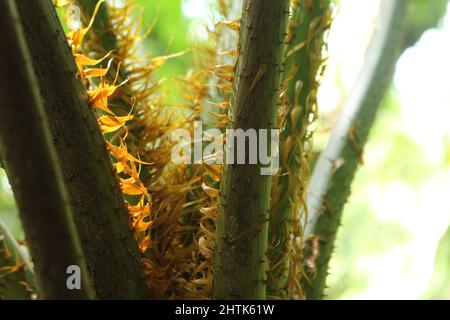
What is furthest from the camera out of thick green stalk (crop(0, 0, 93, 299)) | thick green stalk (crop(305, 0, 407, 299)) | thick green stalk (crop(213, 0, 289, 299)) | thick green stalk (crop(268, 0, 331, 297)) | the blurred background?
the blurred background

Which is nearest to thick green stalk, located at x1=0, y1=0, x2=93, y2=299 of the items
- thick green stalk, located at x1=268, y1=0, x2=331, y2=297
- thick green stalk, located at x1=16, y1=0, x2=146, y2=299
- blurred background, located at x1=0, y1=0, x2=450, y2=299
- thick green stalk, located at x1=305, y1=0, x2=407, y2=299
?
thick green stalk, located at x1=16, y1=0, x2=146, y2=299

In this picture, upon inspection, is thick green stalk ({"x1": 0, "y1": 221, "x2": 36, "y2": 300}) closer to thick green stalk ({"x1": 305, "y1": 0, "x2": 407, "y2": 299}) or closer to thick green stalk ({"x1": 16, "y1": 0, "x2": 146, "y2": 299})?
thick green stalk ({"x1": 16, "y1": 0, "x2": 146, "y2": 299})

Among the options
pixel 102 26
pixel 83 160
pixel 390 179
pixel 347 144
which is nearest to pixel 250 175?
pixel 83 160

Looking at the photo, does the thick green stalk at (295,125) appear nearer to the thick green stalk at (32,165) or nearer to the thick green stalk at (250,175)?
the thick green stalk at (250,175)

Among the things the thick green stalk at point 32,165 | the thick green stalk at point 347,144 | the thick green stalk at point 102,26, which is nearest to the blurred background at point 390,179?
A: the thick green stalk at point 347,144

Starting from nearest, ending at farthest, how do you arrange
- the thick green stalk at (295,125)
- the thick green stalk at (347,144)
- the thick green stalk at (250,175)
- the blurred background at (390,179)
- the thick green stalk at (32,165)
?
the thick green stalk at (32,165)
the thick green stalk at (250,175)
the thick green stalk at (295,125)
the thick green stalk at (347,144)
the blurred background at (390,179)

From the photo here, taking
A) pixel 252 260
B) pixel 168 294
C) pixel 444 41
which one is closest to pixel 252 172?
pixel 252 260

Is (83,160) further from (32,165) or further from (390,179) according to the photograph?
(390,179)
